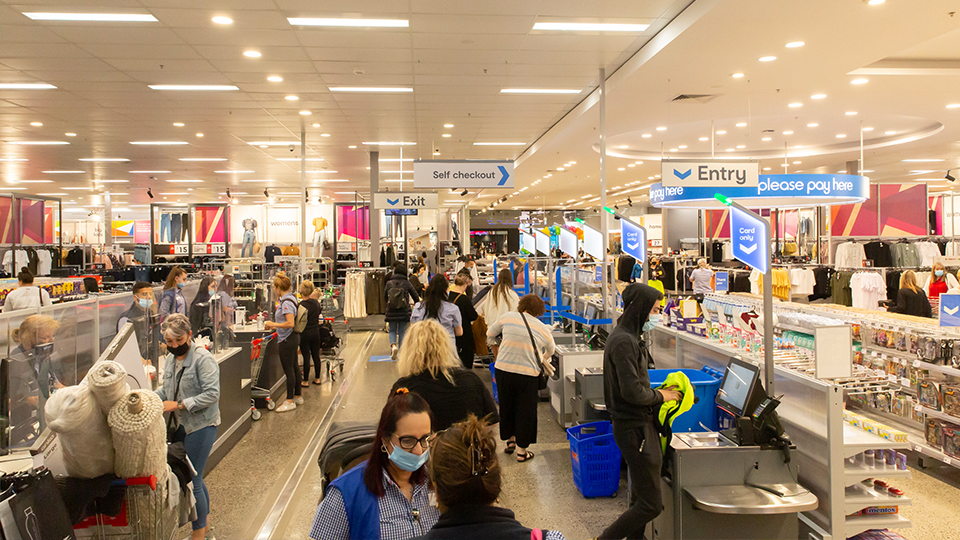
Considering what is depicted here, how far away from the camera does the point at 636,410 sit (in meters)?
3.29

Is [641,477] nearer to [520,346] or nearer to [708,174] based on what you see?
[520,346]

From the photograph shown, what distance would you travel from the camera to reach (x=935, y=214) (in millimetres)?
14289

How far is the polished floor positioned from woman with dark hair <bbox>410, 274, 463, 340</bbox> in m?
1.41

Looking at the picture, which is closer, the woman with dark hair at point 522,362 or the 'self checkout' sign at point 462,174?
the woman with dark hair at point 522,362

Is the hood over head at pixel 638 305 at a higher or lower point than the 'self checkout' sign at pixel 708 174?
lower

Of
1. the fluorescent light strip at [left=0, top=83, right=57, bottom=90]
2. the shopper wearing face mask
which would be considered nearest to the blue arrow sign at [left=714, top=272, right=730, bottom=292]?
the shopper wearing face mask

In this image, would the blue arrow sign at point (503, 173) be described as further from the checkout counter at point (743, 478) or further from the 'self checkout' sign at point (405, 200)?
the checkout counter at point (743, 478)

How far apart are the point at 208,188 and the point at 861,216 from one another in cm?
1984

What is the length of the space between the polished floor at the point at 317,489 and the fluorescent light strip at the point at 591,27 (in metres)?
4.13

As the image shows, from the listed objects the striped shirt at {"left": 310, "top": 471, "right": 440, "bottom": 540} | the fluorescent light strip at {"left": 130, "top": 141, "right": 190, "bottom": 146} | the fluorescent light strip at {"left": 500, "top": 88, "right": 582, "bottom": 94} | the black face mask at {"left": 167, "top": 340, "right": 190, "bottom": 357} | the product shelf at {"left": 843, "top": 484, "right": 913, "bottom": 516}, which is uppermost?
the fluorescent light strip at {"left": 130, "top": 141, "right": 190, "bottom": 146}

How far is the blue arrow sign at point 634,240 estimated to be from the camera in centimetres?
572

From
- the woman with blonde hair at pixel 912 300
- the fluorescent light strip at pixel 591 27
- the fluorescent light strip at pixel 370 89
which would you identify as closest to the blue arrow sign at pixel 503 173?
the fluorescent light strip at pixel 370 89

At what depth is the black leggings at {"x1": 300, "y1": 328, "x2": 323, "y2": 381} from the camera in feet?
25.7

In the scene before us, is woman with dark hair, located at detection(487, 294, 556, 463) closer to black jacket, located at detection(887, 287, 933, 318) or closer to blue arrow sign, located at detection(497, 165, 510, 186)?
blue arrow sign, located at detection(497, 165, 510, 186)
